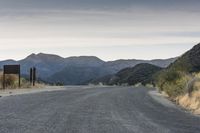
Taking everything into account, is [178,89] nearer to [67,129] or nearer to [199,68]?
[67,129]

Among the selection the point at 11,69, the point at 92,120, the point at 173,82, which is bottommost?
the point at 92,120

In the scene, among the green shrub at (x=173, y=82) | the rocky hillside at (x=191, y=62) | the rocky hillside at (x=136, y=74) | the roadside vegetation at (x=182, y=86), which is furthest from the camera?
the rocky hillside at (x=136, y=74)

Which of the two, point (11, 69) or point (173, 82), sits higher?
point (11, 69)

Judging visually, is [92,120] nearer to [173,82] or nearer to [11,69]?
[173,82]

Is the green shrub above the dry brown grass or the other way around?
above

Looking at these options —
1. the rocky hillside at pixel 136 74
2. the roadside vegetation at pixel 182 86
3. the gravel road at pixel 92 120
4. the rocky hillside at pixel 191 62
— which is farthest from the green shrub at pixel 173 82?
the rocky hillside at pixel 136 74

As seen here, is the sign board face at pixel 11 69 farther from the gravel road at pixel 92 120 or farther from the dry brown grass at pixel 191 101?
the gravel road at pixel 92 120

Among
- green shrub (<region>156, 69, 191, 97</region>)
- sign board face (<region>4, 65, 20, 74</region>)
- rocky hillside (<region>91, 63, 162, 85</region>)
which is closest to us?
green shrub (<region>156, 69, 191, 97</region>)

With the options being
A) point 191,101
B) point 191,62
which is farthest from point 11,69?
point 191,62

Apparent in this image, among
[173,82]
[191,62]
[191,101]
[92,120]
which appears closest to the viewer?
[92,120]

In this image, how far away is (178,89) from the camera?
3388 centimetres

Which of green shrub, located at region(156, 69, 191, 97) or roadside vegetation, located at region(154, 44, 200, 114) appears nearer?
roadside vegetation, located at region(154, 44, 200, 114)

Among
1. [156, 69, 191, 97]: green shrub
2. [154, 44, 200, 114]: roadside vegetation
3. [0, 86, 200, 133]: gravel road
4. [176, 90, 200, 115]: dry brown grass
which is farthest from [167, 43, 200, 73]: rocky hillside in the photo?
[0, 86, 200, 133]: gravel road

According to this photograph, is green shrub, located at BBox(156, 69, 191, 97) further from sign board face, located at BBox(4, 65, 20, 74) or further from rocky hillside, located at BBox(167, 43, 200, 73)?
sign board face, located at BBox(4, 65, 20, 74)
